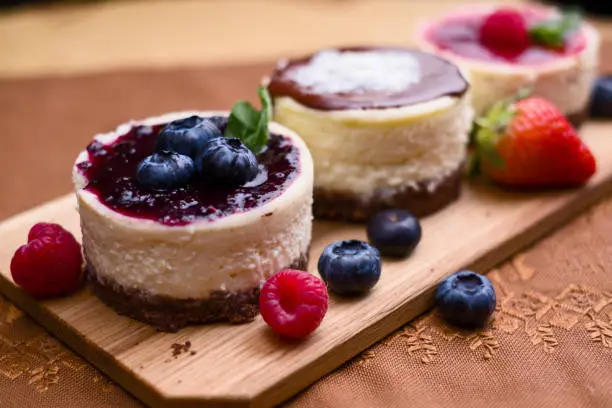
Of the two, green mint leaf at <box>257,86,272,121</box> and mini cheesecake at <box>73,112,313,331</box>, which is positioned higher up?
green mint leaf at <box>257,86,272,121</box>

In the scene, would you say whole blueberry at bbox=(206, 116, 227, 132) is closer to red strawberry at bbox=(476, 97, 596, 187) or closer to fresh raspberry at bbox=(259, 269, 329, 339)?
fresh raspberry at bbox=(259, 269, 329, 339)

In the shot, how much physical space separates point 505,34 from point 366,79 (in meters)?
0.87

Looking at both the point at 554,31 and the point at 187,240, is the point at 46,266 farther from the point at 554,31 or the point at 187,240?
the point at 554,31

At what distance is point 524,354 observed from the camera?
2236mm

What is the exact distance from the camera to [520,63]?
10.7 ft

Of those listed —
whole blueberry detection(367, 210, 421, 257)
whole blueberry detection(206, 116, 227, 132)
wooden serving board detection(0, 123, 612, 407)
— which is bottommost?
wooden serving board detection(0, 123, 612, 407)

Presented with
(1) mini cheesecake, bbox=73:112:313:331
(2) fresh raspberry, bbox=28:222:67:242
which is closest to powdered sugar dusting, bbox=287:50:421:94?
(1) mini cheesecake, bbox=73:112:313:331

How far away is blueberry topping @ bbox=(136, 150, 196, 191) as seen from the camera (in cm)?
221

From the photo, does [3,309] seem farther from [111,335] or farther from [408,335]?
[408,335]

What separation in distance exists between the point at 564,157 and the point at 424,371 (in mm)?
1135

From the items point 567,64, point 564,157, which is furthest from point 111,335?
point 567,64

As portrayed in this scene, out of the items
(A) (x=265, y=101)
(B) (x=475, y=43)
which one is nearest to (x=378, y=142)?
(A) (x=265, y=101)

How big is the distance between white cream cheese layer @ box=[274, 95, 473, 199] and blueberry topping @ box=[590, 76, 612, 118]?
3.36 feet

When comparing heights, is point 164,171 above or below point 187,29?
above
